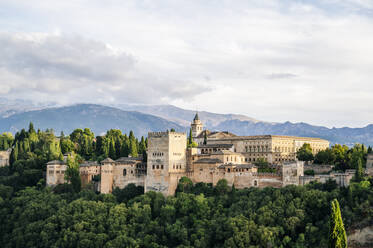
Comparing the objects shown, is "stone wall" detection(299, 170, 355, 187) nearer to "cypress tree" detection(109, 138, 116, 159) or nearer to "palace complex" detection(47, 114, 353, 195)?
"palace complex" detection(47, 114, 353, 195)

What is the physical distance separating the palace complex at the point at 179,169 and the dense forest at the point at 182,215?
1.39 m

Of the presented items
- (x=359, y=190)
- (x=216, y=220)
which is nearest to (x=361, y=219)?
(x=359, y=190)

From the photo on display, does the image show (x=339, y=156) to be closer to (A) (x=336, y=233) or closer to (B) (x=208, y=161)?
(B) (x=208, y=161)

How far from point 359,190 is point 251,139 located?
88.7 feet

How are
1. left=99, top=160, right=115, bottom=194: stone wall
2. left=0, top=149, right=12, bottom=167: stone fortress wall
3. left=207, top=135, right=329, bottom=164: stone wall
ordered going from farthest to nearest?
1. left=0, top=149, right=12, bottom=167: stone fortress wall
2. left=207, top=135, right=329, bottom=164: stone wall
3. left=99, top=160, right=115, bottom=194: stone wall

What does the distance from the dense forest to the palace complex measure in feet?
4.57

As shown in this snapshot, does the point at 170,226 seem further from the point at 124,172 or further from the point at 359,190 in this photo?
the point at 359,190

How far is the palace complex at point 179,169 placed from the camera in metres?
61.9

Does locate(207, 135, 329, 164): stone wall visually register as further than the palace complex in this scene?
Yes

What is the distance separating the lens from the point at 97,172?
240ft

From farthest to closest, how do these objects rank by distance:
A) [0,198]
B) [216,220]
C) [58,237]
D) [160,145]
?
[0,198]
[160,145]
[58,237]
[216,220]

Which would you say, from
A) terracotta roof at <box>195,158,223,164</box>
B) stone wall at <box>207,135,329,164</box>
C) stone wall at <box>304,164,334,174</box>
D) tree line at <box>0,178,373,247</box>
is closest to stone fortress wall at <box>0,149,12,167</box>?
tree line at <box>0,178,373,247</box>

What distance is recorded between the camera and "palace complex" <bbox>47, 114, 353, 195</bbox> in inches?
2436

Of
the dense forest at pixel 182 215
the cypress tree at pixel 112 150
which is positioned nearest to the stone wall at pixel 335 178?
the dense forest at pixel 182 215
